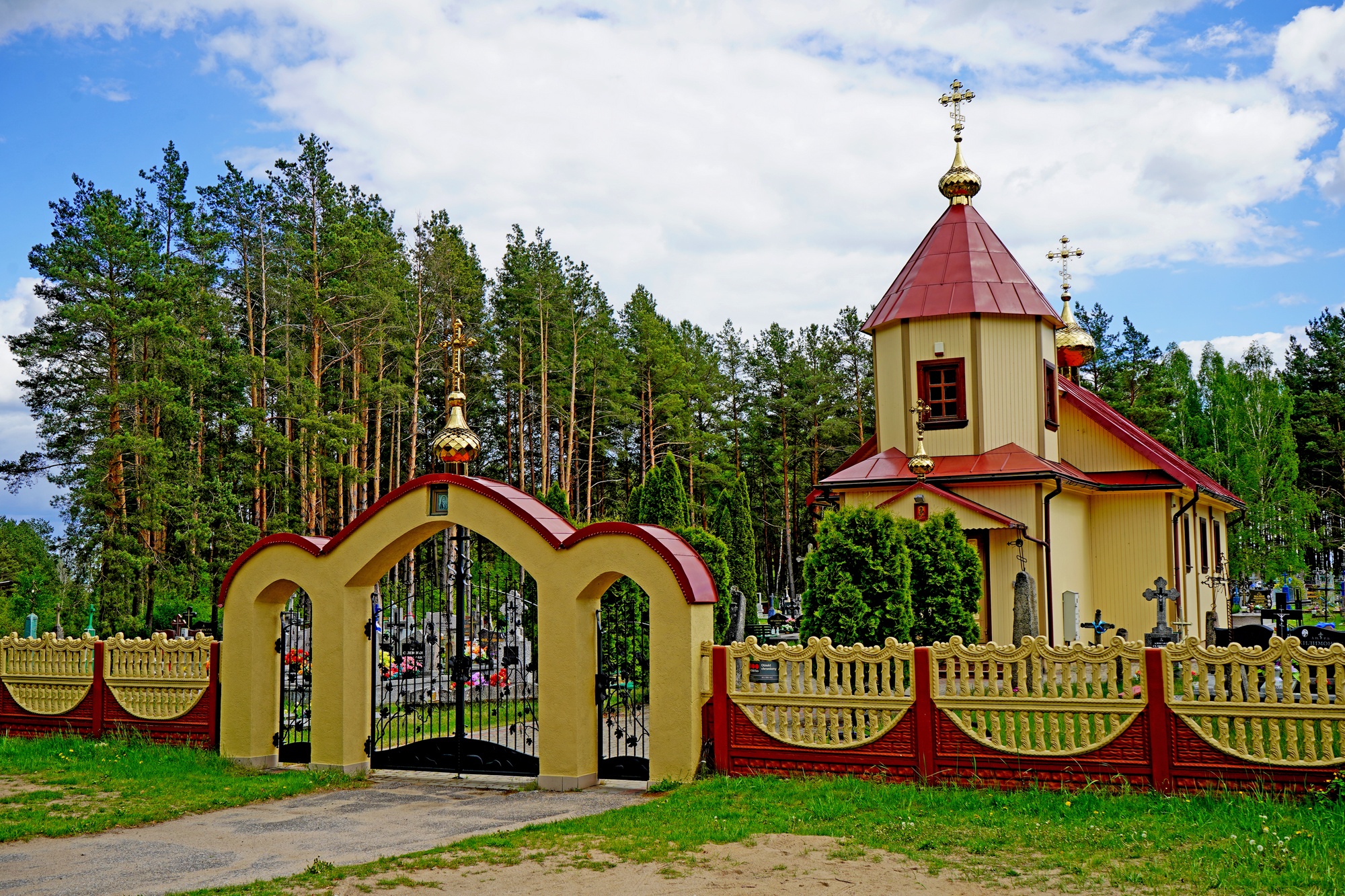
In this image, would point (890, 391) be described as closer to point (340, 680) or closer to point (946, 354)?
point (946, 354)

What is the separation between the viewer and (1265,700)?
8328mm

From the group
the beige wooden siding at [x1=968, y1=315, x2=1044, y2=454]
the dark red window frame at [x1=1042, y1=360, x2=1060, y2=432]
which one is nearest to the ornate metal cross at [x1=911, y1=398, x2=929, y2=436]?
the beige wooden siding at [x1=968, y1=315, x2=1044, y2=454]

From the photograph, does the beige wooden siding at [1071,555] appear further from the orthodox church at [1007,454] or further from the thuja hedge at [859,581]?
the thuja hedge at [859,581]

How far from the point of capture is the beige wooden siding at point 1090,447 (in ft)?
73.4

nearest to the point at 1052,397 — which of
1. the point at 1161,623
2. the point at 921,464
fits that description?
the point at 921,464

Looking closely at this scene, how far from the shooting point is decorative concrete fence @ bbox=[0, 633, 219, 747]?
12.2 meters

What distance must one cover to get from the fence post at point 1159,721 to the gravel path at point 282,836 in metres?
4.16

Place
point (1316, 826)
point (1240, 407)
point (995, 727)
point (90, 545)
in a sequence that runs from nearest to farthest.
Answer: point (1316, 826) < point (995, 727) < point (90, 545) < point (1240, 407)

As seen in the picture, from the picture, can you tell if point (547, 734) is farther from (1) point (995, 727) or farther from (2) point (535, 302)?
(2) point (535, 302)

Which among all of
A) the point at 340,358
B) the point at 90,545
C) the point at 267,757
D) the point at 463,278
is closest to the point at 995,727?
the point at 267,757

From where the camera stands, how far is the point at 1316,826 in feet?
24.2

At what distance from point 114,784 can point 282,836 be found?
312 centimetres

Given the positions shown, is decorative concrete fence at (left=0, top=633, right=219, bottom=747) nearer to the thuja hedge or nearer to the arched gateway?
the arched gateway

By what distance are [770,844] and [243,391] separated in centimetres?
3324
